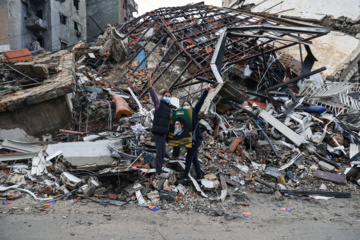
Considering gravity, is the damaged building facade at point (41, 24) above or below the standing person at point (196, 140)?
above

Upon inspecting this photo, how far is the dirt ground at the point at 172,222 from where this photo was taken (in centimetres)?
270

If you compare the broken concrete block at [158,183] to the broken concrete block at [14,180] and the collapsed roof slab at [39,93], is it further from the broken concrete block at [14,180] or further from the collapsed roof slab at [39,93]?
the collapsed roof slab at [39,93]

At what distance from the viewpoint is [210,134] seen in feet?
20.0

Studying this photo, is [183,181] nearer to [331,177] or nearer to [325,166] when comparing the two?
[331,177]

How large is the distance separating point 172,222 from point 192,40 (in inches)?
327

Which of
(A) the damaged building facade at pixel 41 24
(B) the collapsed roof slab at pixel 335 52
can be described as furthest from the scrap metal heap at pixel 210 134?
(A) the damaged building facade at pixel 41 24

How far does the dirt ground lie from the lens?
270cm

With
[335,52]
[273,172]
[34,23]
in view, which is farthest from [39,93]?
[34,23]

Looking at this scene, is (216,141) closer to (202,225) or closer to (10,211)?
(202,225)

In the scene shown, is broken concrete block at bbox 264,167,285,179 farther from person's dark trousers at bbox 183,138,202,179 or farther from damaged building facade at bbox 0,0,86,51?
A: damaged building facade at bbox 0,0,86,51

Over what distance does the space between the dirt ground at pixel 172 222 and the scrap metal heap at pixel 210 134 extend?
0.26 metres

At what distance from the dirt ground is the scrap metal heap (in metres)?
0.26

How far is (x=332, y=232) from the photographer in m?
2.94

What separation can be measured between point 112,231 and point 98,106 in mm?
4633
